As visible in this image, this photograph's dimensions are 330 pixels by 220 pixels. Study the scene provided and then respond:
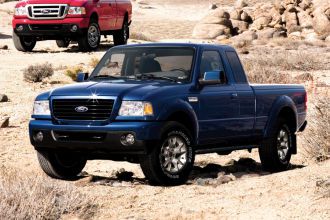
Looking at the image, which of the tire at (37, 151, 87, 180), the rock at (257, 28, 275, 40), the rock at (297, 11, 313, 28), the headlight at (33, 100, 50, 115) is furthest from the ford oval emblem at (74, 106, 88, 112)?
the rock at (297, 11, 313, 28)

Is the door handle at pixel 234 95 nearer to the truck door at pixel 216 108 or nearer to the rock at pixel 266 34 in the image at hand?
the truck door at pixel 216 108

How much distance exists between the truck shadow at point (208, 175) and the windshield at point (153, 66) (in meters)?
1.25

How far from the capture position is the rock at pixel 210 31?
48.9 meters

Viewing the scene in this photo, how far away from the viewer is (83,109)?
968 centimetres

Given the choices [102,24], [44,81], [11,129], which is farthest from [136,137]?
[102,24]

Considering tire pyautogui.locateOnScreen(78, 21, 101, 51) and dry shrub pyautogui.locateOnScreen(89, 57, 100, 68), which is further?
tire pyautogui.locateOnScreen(78, 21, 101, 51)

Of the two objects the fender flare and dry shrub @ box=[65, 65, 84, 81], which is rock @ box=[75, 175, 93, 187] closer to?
the fender flare

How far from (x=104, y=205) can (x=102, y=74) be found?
2.71m

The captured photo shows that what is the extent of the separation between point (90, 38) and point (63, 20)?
54.1 inches

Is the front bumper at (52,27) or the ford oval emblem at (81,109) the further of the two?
the front bumper at (52,27)

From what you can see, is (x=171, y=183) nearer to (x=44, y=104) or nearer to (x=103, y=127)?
(x=103, y=127)

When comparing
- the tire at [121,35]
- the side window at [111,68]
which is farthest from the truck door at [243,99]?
the tire at [121,35]

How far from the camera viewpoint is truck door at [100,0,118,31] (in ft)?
85.5

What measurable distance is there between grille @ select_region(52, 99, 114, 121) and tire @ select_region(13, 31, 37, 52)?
16454 millimetres
